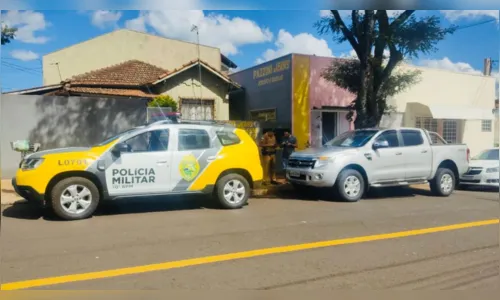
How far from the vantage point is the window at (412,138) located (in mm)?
9766

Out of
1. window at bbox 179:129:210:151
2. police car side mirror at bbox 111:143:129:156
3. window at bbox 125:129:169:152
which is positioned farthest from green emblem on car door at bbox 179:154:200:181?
police car side mirror at bbox 111:143:129:156

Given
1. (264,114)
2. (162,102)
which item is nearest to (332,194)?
(162,102)

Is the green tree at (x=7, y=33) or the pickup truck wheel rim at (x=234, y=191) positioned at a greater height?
the green tree at (x=7, y=33)

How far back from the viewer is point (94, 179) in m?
7.05

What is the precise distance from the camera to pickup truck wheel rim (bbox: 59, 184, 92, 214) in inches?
269

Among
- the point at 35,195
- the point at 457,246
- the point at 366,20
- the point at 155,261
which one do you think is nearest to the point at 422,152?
the point at 366,20

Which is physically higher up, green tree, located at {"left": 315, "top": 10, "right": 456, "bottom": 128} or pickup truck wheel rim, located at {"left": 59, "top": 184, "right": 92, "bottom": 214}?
green tree, located at {"left": 315, "top": 10, "right": 456, "bottom": 128}

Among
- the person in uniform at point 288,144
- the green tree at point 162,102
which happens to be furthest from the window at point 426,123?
the green tree at point 162,102

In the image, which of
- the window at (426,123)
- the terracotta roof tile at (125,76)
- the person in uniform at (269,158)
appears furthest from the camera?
the window at (426,123)

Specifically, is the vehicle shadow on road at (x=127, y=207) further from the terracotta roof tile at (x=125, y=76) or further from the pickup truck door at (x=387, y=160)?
the terracotta roof tile at (x=125, y=76)

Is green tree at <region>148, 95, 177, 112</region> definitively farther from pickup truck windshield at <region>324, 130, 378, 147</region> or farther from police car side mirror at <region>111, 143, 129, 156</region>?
police car side mirror at <region>111, 143, 129, 156</region>

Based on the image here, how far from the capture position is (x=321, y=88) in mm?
15602

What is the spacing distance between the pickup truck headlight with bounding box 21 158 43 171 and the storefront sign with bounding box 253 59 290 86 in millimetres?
10158

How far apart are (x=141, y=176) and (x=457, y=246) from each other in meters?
5.19
